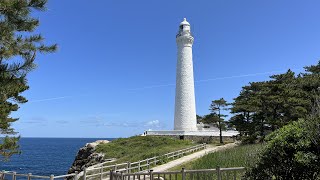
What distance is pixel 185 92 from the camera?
1929 inches

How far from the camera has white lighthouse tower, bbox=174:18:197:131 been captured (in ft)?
161

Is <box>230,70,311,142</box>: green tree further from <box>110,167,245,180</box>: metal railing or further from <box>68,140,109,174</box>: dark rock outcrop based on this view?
<box>110,167,245,180</box>: metal railing

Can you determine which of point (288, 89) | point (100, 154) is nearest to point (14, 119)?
point (100, 154)

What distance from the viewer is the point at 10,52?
10000 mm

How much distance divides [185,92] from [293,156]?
40912mm

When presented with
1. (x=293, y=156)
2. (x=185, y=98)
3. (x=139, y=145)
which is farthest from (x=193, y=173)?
(x=185, y=98)

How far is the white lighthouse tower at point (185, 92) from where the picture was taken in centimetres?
4900

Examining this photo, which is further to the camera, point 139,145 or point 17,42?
point 139,145

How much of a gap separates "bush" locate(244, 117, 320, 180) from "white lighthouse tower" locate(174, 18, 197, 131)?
40359 millimetres

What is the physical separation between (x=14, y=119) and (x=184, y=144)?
2498 cm

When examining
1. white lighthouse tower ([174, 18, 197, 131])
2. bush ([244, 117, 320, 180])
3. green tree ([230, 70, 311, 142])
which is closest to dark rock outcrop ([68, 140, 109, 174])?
white lighthouse tower ([174, 18, 197, 131])

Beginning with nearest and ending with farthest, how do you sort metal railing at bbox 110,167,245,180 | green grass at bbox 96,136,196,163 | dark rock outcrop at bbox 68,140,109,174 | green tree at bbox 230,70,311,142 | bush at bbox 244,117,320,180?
bush at bbox 244,117,320,180, metal railing at bbox 110,167,245,180, green tree at bbox 230,70,311,142, dark rock outcrop at bbox 68,140,109,174, green grass at bbox 96,136,196,163

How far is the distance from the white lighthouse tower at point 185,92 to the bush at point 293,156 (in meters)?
40.4

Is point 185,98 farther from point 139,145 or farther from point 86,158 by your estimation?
point 86,158
